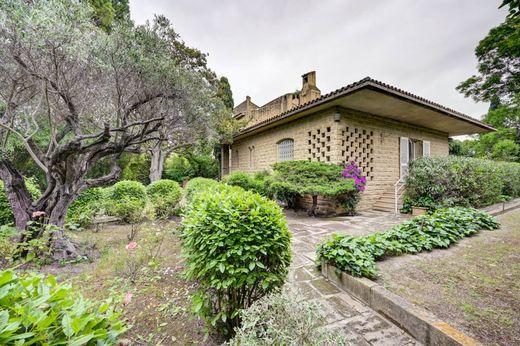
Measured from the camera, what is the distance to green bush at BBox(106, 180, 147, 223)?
593 centimetres

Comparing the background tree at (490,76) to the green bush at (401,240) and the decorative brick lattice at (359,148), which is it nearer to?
the decorative brick lattice at (359,148)

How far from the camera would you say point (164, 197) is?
22.1ft

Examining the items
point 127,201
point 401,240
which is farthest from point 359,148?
point 127,201

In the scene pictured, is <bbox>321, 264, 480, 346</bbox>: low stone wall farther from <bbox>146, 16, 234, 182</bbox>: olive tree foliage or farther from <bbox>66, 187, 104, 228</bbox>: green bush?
<bbox>66, 187, 104, 228</bbox>: green bush

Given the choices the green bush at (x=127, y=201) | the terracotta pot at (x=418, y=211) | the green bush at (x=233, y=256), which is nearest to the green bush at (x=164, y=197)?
the green bush at (x=127, y=201)

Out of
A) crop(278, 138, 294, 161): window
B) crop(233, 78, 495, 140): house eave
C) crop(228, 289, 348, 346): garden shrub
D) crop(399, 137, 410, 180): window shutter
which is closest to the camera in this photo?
crop(228, 289, 348, 346): garden shrub

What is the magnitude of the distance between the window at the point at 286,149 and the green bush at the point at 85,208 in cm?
688

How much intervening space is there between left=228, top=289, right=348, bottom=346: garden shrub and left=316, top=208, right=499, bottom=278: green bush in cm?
138

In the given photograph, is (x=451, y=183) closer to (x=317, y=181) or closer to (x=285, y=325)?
(x=317, y=181)

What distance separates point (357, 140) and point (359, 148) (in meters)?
0.31

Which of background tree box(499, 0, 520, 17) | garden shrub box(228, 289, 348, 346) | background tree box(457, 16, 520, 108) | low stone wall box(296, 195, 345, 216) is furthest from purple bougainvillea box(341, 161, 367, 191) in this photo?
background tree box(457, 16, 520, 108)

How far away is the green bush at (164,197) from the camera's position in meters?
6.42

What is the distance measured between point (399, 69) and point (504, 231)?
295 inches

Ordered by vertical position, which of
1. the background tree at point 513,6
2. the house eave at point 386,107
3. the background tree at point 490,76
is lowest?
the background tree at point 513,6
